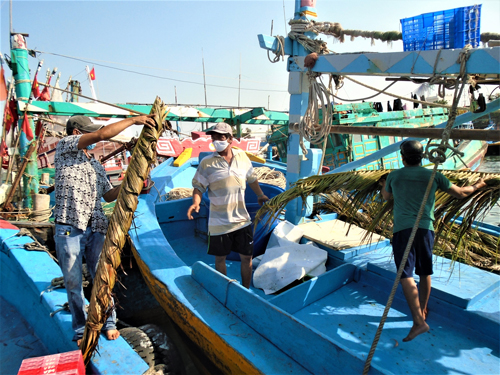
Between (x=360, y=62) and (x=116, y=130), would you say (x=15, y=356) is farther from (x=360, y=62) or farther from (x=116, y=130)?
(x=360, y=62)

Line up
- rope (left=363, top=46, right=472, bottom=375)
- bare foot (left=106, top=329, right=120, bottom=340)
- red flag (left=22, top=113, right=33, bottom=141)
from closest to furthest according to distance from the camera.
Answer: rope (left=363, top=46, right=472, bottom=375) < bare foot (left=106, top=329, right=120, bottom=340) < red flag (left=22, top=113, right=33, bottom=141)

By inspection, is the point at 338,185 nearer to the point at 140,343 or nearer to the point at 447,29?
the point at 447,29

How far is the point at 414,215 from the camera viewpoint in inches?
91.4

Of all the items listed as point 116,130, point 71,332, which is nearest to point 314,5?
point 116,130

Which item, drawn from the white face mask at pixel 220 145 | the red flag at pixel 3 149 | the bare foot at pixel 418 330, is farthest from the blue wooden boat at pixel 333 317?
the red flag at pixel 3 149

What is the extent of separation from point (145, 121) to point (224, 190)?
994 mm

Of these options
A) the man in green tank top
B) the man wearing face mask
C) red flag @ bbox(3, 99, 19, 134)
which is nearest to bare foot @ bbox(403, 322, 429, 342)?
the man in green tank top

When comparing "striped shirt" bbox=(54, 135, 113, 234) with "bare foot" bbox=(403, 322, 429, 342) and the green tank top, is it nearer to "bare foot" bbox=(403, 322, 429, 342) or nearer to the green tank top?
the green tank top

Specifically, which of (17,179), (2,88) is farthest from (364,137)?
(2,88)

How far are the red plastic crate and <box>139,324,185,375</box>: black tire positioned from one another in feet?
2.56

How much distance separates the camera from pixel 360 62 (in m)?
3.12

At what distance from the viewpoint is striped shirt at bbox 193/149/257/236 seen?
9.60ft

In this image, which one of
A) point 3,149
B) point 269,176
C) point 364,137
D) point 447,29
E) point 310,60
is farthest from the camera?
point 364,137

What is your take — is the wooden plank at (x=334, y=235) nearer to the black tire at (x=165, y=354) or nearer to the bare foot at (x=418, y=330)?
the bare foot at (x=418, y=330)
